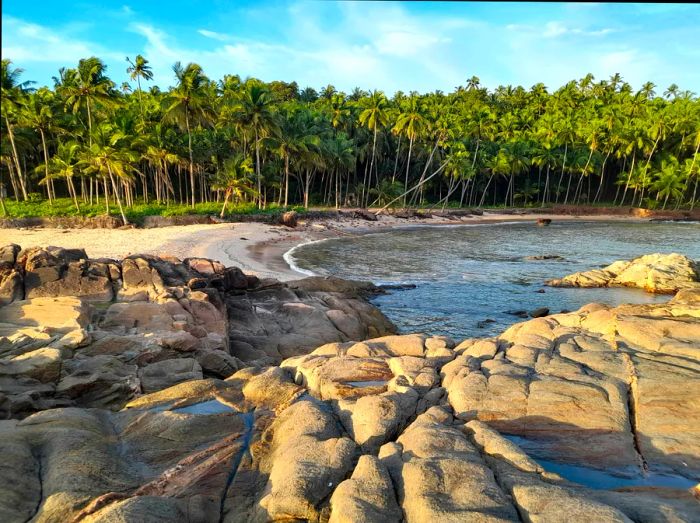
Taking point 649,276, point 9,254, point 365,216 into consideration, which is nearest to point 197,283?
point 9,254

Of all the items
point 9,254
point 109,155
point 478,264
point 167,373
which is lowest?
point 478,264

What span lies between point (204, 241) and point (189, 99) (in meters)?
18.4

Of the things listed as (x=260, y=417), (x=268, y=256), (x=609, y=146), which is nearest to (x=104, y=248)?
(x=268, y=256)

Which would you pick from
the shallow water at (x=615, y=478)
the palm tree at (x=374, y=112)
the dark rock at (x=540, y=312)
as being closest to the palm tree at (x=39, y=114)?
the palm tree at (x=374, y=112)

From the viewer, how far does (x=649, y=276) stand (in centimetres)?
2364

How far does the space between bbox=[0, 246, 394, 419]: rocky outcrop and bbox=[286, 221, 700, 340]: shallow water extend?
4.44 metres

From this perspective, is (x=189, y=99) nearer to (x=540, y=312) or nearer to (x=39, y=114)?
(x=39, y=114)

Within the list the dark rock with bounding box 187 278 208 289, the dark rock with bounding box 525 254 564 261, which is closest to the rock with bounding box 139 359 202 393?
the dark rock with bounding box 187 278 208 289

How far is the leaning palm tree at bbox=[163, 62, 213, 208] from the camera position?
4356 cm

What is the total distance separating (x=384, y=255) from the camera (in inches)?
1393

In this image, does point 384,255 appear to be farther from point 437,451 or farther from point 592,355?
point 437,451

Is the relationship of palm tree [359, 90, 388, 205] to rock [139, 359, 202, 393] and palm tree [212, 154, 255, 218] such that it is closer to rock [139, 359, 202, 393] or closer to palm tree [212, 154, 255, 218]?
palm tree [212, 154, 255, 218]

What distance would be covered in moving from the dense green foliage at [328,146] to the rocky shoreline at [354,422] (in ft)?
107

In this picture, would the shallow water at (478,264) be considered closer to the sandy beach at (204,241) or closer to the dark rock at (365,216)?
the sandy beach at (204,241)
